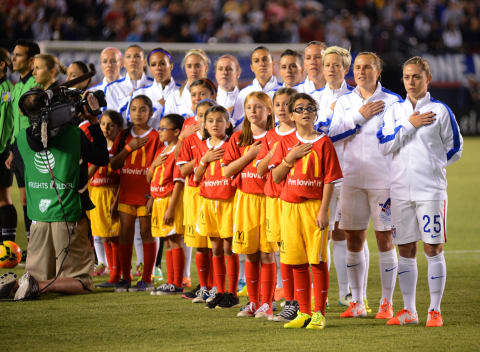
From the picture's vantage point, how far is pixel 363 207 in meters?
6.77

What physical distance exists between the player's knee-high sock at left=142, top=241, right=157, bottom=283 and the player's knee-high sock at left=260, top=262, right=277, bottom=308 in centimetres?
164

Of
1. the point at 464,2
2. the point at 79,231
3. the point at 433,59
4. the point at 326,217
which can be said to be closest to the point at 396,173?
the point at 326,217

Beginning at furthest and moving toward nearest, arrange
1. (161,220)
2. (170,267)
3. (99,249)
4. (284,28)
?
(284,28) → (99,249) → (170,267) → (161,220)

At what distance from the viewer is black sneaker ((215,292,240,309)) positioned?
7.18 metres

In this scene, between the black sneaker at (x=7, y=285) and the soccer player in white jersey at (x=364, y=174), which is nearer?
the soccer player in white jersey at (x=364, y=174)

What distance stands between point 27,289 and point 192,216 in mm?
1600

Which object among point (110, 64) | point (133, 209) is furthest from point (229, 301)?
point (110, 64)

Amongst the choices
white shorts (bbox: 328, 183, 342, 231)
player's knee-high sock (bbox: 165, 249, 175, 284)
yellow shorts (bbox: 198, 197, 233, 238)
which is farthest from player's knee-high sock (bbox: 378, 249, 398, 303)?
player's knee-high sock (bbox: 165, 249, 175, 284)

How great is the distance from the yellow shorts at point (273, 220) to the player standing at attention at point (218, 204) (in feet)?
1.76

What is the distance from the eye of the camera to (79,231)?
7.77 metres

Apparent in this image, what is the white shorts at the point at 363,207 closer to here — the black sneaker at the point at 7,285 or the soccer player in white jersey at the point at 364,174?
the soccer player in white jersey at the point at 364,174

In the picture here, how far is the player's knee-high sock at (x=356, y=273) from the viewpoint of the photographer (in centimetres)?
690

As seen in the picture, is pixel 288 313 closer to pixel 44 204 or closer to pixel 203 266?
pixel 203 266

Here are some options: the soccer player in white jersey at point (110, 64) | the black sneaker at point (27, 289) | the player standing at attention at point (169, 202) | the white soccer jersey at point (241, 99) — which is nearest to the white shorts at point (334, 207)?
the white soccer jersey at point (241, 99)
